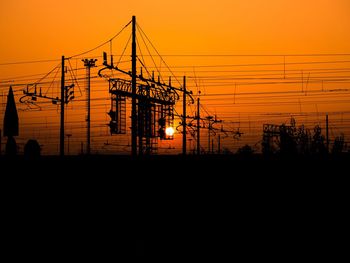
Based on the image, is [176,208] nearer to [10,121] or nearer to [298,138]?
[10,121]

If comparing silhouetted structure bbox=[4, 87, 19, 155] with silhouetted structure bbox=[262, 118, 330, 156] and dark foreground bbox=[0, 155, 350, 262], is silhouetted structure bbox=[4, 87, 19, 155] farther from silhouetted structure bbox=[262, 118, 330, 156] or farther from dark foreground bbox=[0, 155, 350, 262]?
silhouetted structure bbox=[262, 118, 330, 156]

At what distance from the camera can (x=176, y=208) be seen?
12.8m

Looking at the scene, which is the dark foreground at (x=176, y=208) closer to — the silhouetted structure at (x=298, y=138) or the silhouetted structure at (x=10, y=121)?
the silhouetted structure at (x=10, y=121)

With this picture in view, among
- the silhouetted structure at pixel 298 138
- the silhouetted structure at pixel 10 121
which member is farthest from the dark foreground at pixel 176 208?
the silhouetted structure at pixel 298 138

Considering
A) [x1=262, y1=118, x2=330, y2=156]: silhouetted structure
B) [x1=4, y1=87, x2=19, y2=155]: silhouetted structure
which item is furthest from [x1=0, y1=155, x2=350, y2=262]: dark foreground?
[x1=262, y1=118, x2=330, y2=156]: silhouetted structure

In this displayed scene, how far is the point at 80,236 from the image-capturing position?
10180 millimetres

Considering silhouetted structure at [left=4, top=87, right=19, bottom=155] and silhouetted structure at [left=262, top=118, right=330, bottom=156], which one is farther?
silhouetted structure at [left=262, top=118, right=330, bottom=156]

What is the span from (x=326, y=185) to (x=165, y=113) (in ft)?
61.7

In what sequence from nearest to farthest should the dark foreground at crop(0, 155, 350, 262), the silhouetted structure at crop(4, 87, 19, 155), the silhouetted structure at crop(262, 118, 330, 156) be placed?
the dark foreground at crop(0, 155, 350, 262)
the silhouetted structure at crop(4, 87, 19, 155)
the silhouetted structure at crop(262, 118, 330, 156)

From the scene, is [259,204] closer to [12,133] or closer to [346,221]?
[346,221]

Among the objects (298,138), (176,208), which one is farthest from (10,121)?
(298,138)

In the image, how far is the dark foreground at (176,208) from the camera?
30.6 feet

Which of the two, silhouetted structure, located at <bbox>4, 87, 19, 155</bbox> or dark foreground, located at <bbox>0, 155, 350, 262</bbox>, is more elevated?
silhouetted structure, located at <bbox>4, 87, 19, 155</bbox>

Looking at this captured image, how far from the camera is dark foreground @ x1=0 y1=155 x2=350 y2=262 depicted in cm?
932
